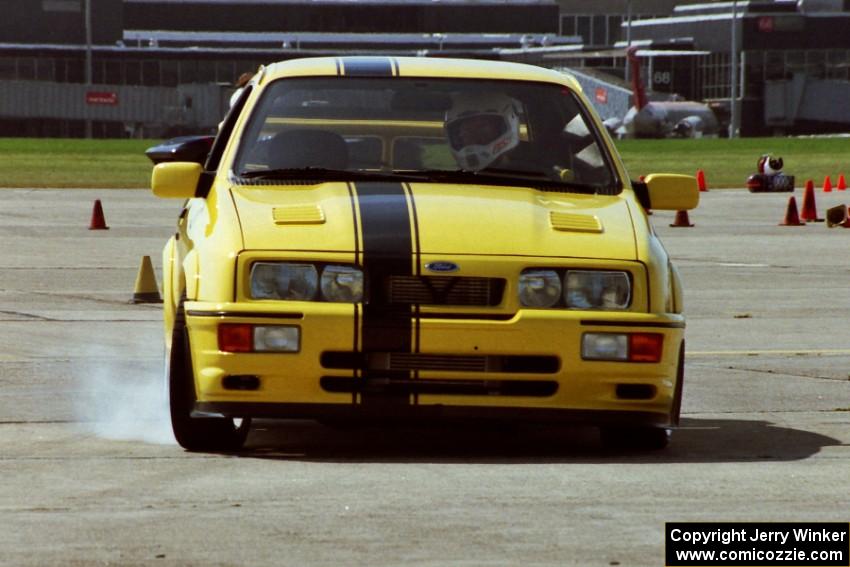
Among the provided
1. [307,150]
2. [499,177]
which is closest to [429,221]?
[499,177]

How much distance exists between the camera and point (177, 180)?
314 inches

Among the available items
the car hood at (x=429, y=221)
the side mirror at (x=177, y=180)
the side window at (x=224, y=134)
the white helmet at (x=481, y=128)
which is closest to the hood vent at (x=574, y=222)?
the car hood at (x=429, y=221)

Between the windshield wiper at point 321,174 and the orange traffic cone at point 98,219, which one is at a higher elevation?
the windshield wiper at point 321,174

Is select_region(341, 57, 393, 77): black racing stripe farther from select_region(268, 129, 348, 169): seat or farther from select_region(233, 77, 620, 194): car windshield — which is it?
select_region(268, 129, 348, 169): seat

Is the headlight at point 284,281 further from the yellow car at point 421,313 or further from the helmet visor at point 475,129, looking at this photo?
the helmet visor at point 475,129

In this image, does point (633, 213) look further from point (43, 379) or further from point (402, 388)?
point (43, 379)

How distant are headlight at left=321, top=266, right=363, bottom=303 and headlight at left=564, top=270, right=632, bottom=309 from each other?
78 cm

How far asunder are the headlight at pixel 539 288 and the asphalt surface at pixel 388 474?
2.02 ft

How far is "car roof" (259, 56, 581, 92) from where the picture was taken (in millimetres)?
8406

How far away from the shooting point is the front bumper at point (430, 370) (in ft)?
22.8

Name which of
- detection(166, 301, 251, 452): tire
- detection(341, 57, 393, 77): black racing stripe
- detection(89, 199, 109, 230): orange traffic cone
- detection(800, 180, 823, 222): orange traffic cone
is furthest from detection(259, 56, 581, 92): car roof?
detection(800, 180, 823, 222): orange traffic cone

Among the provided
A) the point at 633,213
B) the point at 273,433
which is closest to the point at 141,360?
the point at 273,433

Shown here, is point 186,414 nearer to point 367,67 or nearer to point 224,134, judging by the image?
point 224,134

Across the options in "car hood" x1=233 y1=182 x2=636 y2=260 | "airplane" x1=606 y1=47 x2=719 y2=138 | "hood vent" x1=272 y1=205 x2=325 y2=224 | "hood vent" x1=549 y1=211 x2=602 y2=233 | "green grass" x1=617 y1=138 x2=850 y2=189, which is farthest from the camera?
"airplane" x1=606 y1=47 x2=719 y2=138
